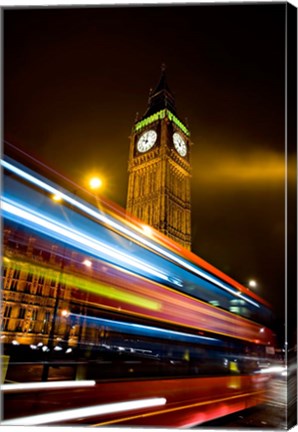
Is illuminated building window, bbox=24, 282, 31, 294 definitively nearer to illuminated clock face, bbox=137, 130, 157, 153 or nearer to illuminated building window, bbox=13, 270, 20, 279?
illuminated building window, bbox=13, 270, 20, 279

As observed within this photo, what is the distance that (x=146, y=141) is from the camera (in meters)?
32.4

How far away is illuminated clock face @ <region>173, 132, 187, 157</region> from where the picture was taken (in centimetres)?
2747

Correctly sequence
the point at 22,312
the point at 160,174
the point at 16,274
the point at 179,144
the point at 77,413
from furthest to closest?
the point at 160,174 < the point at 179,144 < the point at 22,312 < the point at 16,274 < the point at 77,413

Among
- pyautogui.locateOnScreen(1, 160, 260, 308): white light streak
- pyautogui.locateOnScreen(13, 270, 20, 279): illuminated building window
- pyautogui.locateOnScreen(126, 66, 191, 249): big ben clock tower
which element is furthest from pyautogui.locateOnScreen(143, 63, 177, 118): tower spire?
pyautogui.locateOnScreen(1, 160, 260, 308): white light streak

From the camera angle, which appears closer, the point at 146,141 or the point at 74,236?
the point at 74,236

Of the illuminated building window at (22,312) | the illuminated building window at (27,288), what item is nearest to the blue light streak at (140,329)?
the illuminated building window at (22,312)

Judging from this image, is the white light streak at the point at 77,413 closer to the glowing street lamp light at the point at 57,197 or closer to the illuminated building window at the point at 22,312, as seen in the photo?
the glowing street lamp light at the point at 57,197

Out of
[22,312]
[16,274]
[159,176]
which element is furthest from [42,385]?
[159,176]

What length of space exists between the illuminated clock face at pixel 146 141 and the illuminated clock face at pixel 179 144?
3.06 m

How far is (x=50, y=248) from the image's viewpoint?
3096 mm

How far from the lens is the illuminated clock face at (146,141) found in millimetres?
31353

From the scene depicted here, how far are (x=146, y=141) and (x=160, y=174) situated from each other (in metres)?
3.37

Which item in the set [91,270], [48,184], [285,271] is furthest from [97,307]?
[285,271]

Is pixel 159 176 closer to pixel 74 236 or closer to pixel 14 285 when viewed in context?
pixel 14 285
